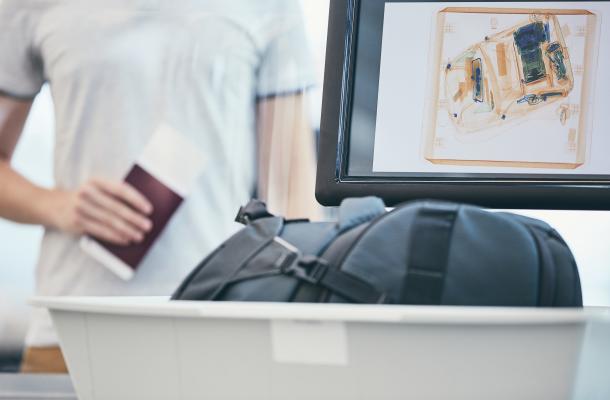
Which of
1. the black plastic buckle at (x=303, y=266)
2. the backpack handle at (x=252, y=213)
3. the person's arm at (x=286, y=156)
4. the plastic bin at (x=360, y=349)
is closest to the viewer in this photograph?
the plastic bin at (x=360, y=349)

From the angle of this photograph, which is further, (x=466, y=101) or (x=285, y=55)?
(x=285, y=55)

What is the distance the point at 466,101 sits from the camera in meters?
0.69

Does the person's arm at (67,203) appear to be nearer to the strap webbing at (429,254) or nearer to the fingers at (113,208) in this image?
the fingers at (113,208)

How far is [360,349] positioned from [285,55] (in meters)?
1.02

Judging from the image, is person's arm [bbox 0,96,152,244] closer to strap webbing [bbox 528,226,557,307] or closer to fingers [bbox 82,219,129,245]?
fingers [bbox 82,219,129,245]

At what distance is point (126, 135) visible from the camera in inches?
53.7

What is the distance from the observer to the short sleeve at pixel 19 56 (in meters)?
1.38

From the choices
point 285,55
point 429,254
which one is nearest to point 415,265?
point 429,254

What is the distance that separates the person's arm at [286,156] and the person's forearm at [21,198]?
0.42 m

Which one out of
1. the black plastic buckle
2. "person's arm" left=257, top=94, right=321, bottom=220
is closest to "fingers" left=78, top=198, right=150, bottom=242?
"person's arm" left=257, top=94, right=321, bottom=220

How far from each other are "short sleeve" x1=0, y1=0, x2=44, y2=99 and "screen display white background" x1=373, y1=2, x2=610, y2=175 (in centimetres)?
92

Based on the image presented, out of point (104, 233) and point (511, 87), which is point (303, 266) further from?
point (104, 233)

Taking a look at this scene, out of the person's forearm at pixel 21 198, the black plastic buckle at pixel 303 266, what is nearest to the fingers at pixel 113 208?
the person's forearm at pixel 21 198

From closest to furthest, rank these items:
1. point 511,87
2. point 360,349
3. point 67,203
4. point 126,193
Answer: point 360,349 → point 511,87 → point 126,193 → point 67,203
